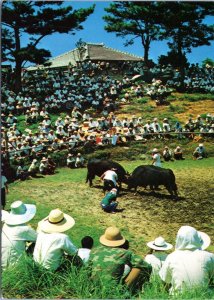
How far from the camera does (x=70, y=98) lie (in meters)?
21.6

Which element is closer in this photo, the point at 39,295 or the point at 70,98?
the point at 39,295

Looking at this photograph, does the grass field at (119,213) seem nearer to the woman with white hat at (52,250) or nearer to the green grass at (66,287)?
the green grass at (66,287)

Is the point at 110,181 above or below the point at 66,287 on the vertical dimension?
below

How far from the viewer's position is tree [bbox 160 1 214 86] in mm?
19047

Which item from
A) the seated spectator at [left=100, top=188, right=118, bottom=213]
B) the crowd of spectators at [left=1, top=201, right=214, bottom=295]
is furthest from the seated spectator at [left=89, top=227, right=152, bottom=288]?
the seated spectator at [left=100, top=188, right=118, bottom=213]

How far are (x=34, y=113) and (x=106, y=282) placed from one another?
15.1 metres

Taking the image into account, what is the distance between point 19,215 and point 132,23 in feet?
57.0

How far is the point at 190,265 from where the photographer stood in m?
4.76

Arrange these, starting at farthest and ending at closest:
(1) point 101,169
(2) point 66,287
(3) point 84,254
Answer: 1. (1) point 101,169
2. (3) point 84,254
3. (2) point 66,287

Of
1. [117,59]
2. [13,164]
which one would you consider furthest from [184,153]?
[117,59]

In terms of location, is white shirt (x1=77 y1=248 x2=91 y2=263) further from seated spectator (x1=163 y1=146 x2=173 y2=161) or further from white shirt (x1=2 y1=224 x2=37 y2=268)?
seated spectator (x1=163 y1=146 x2=173 y2=161)

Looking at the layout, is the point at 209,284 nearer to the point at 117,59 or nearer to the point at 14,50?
the point at 14,50

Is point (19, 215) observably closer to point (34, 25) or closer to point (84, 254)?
point (84, 254)

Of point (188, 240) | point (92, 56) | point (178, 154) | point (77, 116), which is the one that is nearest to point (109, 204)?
point (188, 240)
